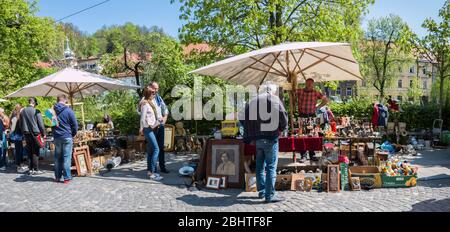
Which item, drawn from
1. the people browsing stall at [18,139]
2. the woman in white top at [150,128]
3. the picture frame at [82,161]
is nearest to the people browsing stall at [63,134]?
the picture frame at [82,161]

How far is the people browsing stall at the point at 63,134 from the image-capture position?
7.04 metres

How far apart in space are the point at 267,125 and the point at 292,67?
10.6 ft

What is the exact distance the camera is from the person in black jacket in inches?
320

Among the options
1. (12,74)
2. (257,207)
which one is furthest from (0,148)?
(12,74)

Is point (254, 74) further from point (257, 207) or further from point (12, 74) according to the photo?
point (12, 74)

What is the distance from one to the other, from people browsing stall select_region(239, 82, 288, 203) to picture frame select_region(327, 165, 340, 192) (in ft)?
3.38

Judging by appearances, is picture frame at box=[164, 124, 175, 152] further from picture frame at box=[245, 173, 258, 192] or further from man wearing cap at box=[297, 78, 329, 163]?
picture frame at box=[245, 173, 258, 192]

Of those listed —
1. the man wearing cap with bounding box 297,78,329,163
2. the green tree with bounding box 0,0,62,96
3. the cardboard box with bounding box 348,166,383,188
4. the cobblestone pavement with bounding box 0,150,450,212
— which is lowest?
the cobblestone pavement with bounding box 0,150,450,212

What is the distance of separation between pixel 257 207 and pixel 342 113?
9.31 meters

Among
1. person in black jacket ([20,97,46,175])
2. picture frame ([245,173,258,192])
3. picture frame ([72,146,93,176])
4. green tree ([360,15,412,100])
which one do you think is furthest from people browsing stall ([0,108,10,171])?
green tree ([360,15,412,100])

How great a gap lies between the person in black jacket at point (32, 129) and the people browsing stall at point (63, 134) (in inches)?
55.4

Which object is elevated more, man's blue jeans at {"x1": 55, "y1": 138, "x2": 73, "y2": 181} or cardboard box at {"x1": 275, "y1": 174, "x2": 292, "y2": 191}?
man's blue jeans at {"x1": 55, "y1": 138, "x2": 73, "y2": 181}

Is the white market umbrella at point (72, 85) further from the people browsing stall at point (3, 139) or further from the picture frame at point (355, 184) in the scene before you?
Result: the picture frame at point (355, 184)

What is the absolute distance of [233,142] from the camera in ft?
21.5
